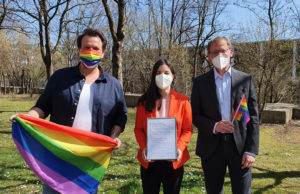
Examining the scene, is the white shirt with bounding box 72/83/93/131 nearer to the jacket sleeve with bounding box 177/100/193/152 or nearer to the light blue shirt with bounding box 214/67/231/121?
the jacket sleeve with bounding box 177/100/193/152

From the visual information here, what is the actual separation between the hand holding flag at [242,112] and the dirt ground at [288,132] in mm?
8692

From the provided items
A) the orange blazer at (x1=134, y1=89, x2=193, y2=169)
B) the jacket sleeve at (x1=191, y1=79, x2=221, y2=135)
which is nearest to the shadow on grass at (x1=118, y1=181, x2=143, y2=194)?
the orange blazer at (x1=134, y1=89, x2=193, y2=169)

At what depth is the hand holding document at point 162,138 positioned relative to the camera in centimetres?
266

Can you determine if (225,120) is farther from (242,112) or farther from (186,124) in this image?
(186,124)

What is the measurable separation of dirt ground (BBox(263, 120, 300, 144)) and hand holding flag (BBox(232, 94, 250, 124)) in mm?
8692

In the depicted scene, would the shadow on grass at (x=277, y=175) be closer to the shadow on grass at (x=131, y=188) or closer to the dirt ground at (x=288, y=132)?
the shadow on grass at (x=131, y=188)

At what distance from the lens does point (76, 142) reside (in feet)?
8.63

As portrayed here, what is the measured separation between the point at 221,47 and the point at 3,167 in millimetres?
5771

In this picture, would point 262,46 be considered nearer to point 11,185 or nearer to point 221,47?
point 221,47

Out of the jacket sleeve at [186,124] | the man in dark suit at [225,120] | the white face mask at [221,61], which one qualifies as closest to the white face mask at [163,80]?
the jacket sleeve at [186,124]

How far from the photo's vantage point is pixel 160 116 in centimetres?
285

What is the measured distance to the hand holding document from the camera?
Answer: 2660 mm

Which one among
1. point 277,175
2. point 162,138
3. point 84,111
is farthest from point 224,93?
point 277,175

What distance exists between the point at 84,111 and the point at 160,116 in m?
0.86
